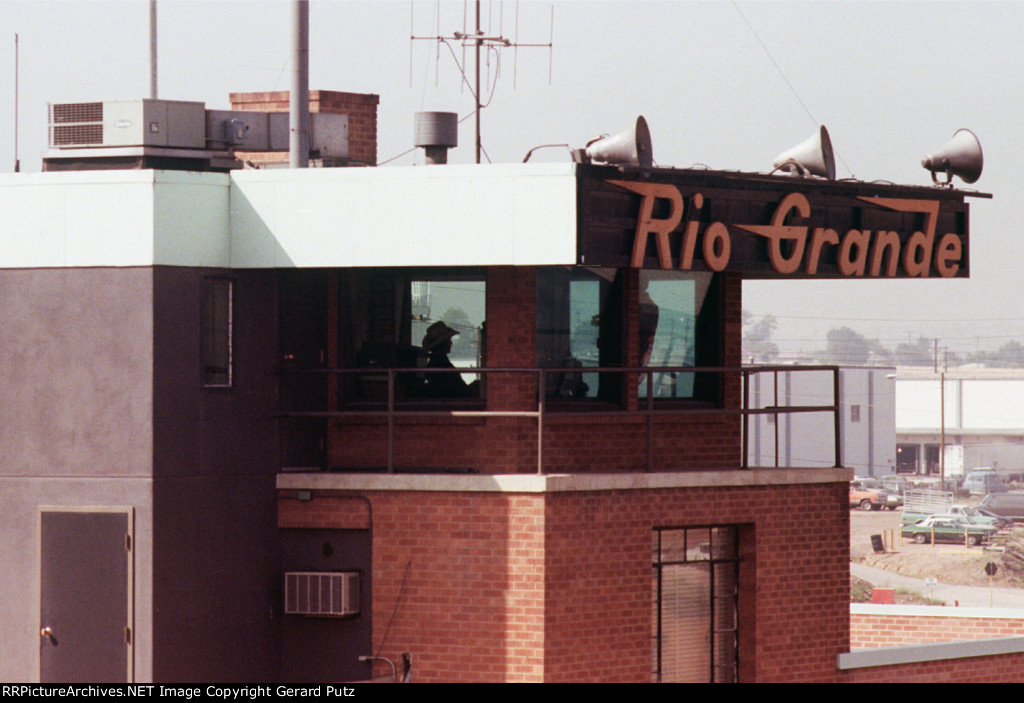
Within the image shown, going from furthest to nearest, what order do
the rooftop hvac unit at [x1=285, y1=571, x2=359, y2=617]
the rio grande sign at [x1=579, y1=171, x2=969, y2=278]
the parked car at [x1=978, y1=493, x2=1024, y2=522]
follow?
the parked car at [x1=978, y1=493, x2=1024, y2=522], the rooftop hvac unit at [x1=285, y1=571, x2=359, y2=617], the rio grande sign at [x1=579, y1=171, x2=969, y2=278]

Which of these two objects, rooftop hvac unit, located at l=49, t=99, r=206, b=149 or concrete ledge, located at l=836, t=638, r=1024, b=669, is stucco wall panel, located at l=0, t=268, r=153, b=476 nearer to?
rooftop hvac unit, located at l=49, t=99, r=206, b=149

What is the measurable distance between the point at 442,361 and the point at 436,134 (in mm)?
2635

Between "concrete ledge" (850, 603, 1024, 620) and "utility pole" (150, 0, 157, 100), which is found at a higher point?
"utility pole" (150, 0, 157, 100)

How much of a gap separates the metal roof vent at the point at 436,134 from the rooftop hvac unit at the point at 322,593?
15.6 feet

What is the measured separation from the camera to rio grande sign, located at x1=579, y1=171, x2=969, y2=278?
47.9ft

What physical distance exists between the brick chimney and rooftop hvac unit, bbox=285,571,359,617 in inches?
260

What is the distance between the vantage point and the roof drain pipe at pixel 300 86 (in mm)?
15992

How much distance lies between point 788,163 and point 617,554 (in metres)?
5.04

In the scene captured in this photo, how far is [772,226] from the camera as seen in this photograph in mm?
15766

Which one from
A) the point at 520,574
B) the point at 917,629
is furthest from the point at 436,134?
the point at 917,629

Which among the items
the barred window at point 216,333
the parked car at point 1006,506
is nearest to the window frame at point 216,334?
the barred window at point 216,333

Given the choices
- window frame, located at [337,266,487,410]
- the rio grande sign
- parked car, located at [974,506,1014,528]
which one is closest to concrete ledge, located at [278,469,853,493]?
window frame, located at [337,266,487,410]

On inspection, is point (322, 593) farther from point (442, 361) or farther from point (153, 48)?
point (153, 48)
